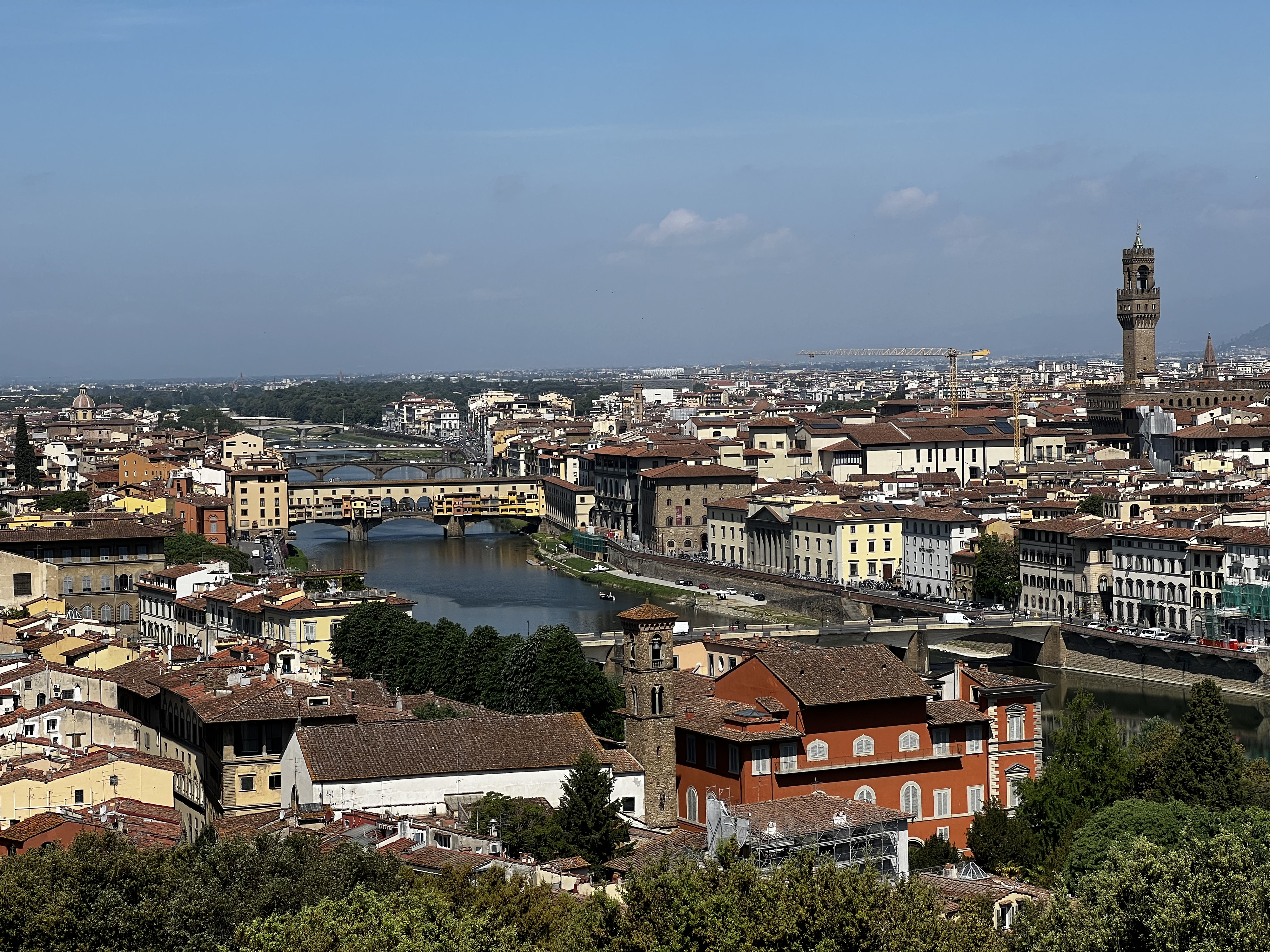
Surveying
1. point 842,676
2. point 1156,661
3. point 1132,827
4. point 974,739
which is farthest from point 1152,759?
point 1156,661

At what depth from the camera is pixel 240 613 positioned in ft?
95.0

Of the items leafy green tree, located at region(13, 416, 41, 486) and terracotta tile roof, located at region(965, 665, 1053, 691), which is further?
leafy green tree, located at region(13, 416, 41, 486)

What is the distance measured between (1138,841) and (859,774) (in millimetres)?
6469

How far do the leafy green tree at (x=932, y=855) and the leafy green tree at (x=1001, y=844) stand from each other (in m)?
0.27

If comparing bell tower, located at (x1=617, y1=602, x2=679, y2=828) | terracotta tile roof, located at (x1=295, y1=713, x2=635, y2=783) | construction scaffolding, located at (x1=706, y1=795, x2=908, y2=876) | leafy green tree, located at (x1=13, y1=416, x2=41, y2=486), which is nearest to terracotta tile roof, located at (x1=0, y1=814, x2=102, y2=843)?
terracotta tile roof, located at (x1=295, y1=713, x2=635, y2=783)

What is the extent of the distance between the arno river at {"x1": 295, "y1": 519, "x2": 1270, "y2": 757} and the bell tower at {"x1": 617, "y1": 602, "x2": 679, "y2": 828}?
371 inches

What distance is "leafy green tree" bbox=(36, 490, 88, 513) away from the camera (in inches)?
1788

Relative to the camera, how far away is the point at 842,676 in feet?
59.4

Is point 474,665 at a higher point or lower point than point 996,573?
higher

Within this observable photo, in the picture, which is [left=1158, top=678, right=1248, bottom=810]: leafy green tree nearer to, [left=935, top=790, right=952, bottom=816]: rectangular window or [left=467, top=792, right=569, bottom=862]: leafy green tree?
[left=935, top=790, right=952, bottom=816]: rectangular window

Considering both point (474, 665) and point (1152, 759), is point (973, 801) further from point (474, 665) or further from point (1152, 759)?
point (474, 665)

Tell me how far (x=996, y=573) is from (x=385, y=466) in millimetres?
44065

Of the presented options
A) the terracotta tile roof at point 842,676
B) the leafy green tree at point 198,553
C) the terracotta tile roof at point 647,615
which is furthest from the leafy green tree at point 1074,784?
the leafy green tree at point 198,553

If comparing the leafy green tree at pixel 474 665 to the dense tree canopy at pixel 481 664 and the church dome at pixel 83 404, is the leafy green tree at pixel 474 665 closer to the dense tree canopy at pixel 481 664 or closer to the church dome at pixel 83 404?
the dense tree canopy at pixel 481 664
